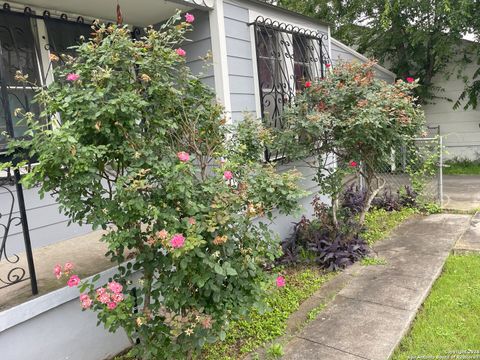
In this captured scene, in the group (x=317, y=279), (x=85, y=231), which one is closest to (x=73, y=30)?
(x=85, y=231)

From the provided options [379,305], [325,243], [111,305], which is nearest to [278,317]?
[379,305]

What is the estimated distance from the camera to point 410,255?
3988mm

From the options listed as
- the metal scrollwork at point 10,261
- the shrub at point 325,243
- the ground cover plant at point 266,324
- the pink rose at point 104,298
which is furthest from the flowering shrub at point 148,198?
the shrub at point 325,243

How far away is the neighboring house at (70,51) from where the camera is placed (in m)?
2.32

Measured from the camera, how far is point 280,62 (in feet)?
14.8

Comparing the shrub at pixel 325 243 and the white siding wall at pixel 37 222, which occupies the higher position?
the white siding wall at pixel 37 222

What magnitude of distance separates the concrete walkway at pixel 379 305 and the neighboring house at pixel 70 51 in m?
1.23

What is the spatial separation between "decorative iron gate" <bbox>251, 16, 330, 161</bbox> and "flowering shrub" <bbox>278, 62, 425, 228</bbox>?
0.98ft

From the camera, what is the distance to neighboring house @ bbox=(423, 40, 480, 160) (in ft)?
30.0

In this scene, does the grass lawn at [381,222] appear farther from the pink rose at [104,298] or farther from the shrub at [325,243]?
the pink rose at [104,298]

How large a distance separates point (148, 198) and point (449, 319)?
2353 millimetres

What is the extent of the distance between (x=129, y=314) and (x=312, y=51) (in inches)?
168

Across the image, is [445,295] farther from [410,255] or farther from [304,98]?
[304,98]

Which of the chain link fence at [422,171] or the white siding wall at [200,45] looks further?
the chain link fence at [422,171]
